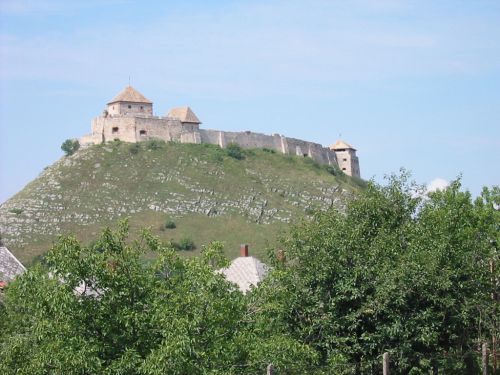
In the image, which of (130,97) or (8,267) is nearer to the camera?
(8,267)

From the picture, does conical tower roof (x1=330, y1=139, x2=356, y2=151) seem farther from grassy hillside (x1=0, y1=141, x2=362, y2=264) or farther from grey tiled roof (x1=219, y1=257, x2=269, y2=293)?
grey tiled roof (x1=219, y1=257, x2=269, y2=293)

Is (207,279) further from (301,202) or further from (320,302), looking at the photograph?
(301,202)

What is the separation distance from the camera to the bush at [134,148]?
121 metres

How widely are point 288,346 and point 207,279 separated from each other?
8.16 ft

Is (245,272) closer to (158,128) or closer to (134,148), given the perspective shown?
(134,148)

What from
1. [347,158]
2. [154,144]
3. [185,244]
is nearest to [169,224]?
[185,244]

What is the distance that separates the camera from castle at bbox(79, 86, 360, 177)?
12319 centimetres

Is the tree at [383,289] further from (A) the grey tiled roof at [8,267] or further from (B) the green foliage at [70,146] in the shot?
(B) the green foliage at [70,146]

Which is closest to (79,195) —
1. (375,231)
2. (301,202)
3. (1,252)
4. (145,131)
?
(145,131)

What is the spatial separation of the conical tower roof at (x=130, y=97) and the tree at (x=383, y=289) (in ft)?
321

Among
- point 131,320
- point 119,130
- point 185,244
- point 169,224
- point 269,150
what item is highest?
point 119,130

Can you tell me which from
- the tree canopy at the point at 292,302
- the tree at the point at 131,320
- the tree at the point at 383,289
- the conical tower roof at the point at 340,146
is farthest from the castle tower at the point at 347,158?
the tree at the point at 131,320

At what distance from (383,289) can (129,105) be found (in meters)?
103

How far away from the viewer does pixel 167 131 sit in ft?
414
